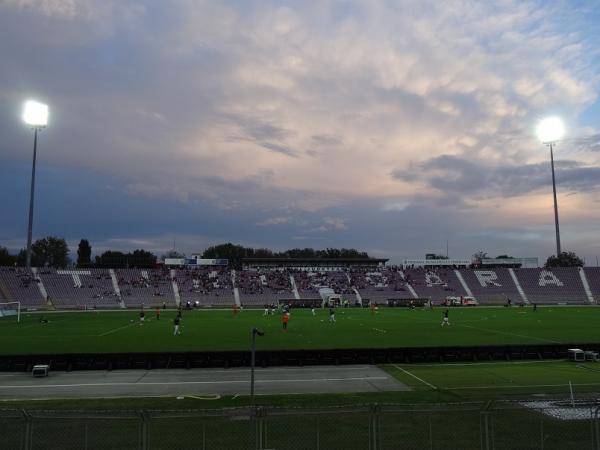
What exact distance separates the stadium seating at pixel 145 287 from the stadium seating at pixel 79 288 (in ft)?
7.02

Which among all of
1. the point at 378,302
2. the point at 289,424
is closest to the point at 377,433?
the point at 289,424

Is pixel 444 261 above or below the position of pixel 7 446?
above

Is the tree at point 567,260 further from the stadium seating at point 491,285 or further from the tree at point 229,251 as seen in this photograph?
the tree at point 229,251

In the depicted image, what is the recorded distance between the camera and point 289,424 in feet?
47.9

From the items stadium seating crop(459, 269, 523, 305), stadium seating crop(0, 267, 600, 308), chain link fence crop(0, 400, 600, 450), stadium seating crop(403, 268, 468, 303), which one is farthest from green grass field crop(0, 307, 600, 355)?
stadium seating crop(403, 268, 468, 303)

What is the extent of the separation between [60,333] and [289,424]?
3273 centimetres

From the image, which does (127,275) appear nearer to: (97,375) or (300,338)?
(300,338)

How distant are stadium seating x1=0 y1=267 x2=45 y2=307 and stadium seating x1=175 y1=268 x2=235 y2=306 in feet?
77.7

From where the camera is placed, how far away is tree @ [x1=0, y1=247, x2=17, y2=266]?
133 m

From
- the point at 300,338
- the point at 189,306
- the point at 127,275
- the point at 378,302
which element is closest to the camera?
the point at 300,338

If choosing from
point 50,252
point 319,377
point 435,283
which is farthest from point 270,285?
point 50,252

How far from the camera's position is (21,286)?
260 ft

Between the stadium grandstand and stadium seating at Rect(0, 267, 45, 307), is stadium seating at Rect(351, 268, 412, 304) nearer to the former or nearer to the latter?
the stadium grandstand

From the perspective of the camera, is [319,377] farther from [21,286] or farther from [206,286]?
[21,286]
